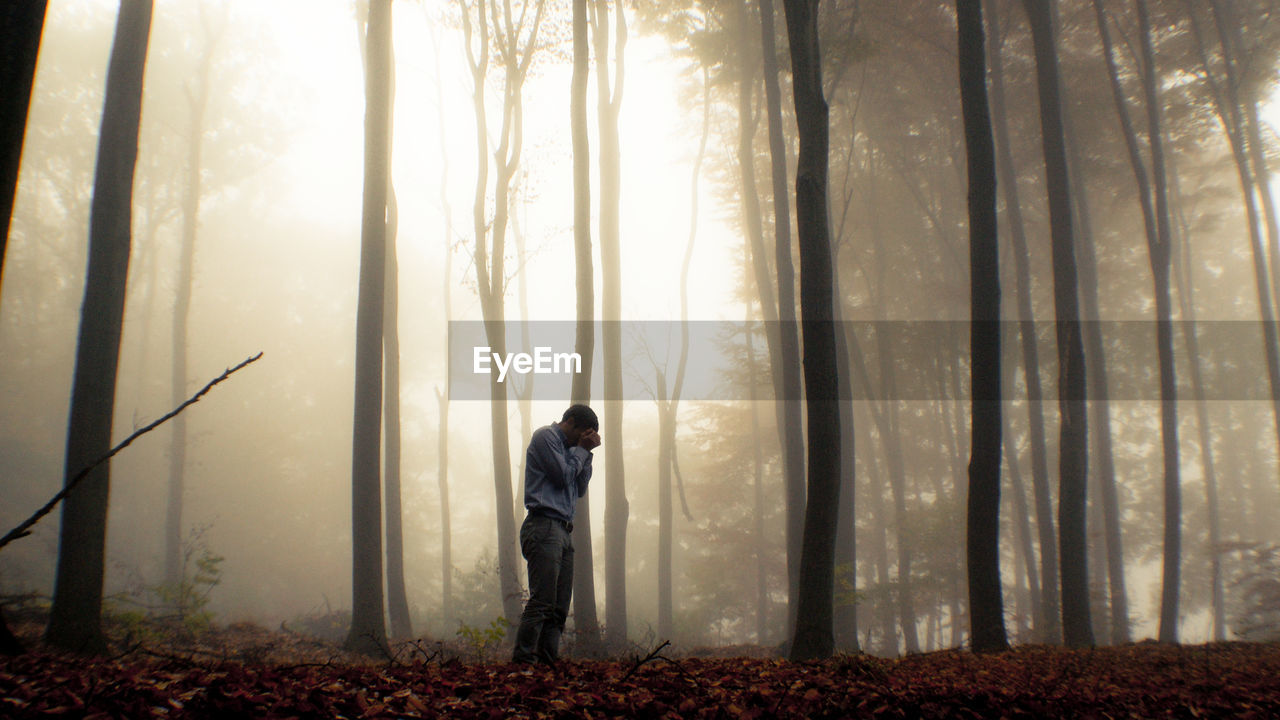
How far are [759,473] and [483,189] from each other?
14.4 m

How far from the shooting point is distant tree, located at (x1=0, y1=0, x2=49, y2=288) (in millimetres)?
3010

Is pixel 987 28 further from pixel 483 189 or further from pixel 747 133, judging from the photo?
pixel 483 189

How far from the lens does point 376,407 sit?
26.4 ft

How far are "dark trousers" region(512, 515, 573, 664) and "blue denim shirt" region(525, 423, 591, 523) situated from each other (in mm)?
104

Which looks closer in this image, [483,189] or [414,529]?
[483,189]

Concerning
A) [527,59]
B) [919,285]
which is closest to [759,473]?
[919,285]

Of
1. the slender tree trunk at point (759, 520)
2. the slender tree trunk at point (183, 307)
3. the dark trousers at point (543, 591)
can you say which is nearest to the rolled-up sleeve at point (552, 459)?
the dark trousers at point (543, 591)

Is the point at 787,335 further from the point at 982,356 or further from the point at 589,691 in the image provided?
the point at 589,691

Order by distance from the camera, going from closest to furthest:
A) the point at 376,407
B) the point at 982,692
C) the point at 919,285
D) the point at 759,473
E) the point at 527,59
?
1. the point at 982,692
2. the point at 376,407
3. the point at 527,59
4. the point at 919,285
5. the point at 759,473

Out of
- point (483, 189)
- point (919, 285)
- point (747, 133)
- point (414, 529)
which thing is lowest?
point (414, 529)

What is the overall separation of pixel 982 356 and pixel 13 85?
27.4 ft

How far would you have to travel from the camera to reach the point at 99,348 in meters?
6.01

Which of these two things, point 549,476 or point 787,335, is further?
A: point 787,335

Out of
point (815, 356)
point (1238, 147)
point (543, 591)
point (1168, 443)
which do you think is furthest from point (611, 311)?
point (1238, 147)
